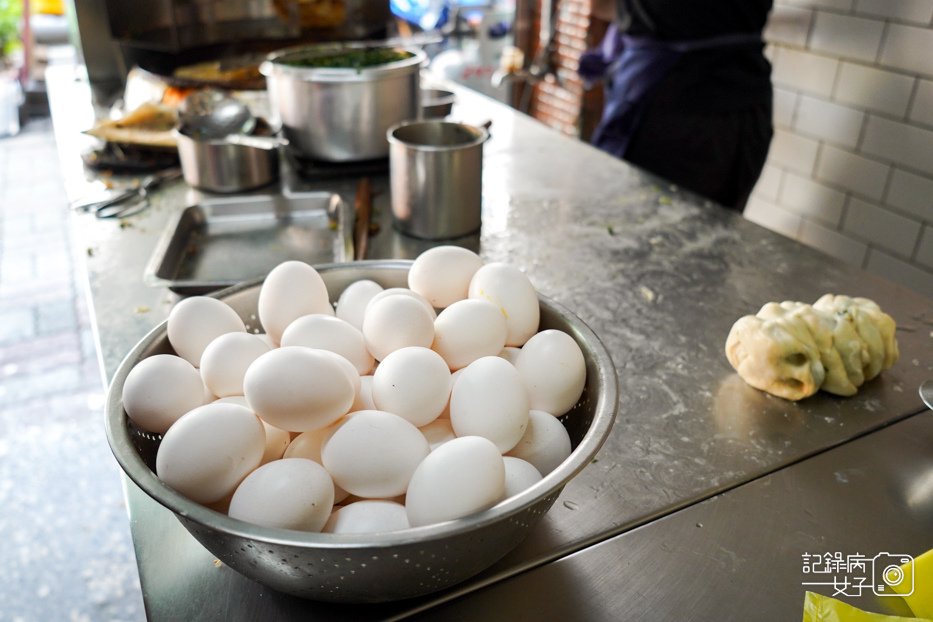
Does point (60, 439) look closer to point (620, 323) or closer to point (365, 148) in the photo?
point (365, 148)

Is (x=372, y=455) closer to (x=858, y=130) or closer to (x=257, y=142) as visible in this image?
(x=257, y=142)

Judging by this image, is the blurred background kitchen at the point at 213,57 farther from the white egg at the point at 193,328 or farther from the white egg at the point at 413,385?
the white egg at the point at 413,385

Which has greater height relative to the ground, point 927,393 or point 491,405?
point 491,405

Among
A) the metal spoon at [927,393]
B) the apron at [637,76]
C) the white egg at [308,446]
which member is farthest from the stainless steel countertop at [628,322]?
the apron at [637,76]

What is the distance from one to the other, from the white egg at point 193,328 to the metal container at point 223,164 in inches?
38.5

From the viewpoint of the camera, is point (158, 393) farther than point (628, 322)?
No

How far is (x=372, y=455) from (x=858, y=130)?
7.79 feet

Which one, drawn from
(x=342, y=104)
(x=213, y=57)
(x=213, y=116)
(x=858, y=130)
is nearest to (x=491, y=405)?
(x=342, y=104)

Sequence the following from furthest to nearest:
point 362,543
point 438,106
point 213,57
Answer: point 213,57 → point 438,106 → point 362,543

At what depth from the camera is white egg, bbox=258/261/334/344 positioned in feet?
2.80

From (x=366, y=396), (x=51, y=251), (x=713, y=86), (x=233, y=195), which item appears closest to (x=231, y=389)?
(x=366, y=396)

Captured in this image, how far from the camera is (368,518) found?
2.07 ft

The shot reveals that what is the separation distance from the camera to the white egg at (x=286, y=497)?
23.6 inches

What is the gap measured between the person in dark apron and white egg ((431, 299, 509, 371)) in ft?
5.66
